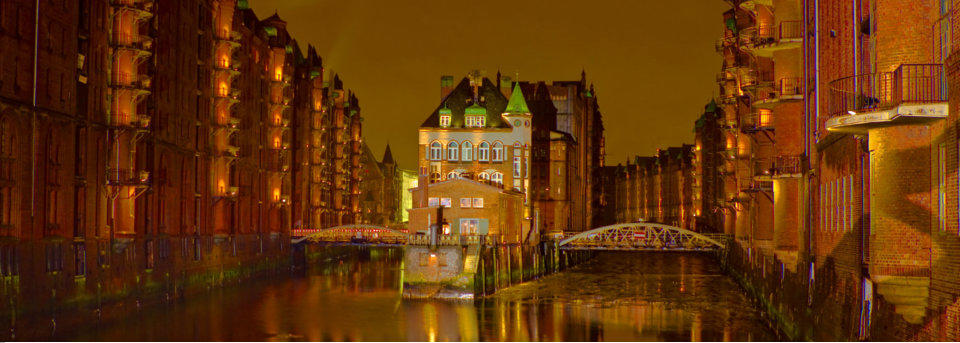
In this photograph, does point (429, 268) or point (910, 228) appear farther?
point (429, 268)

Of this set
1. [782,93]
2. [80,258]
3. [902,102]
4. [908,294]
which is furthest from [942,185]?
[80,258]

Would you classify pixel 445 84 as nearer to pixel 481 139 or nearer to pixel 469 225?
pixel 481 139

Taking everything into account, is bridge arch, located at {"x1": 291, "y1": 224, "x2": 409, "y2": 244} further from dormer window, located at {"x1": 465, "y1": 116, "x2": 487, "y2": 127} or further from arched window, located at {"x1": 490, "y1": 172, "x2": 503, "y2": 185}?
dormer window, located at {"x1": 465, "y1": 116, "x2": 487, "y2": 127}

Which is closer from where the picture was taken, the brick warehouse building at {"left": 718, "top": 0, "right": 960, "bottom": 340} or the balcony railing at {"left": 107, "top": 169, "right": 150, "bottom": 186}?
the brick warehouse building at {"left": 718, "top": 0, "right": 960, "bottom": 340}

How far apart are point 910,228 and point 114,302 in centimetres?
3766

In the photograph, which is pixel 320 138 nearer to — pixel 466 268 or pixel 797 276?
pixel 466 268

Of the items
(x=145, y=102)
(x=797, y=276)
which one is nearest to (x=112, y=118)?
(x=145, y=102)

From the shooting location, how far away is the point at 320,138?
10812 centimetres

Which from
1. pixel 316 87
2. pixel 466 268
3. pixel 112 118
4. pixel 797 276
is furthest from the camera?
pixel 316 87

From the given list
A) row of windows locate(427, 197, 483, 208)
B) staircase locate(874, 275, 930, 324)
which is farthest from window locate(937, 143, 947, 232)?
row of windows locate(427, 197, 483, 208)

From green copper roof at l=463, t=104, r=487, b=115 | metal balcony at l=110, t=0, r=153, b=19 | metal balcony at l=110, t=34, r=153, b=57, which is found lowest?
metal balcony at l=110, t=34, r=153, b=57

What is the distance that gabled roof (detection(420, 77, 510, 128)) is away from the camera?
95.7 meters

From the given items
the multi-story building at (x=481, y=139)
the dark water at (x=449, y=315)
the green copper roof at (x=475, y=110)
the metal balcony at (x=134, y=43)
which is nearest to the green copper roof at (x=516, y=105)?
the multi-story building at (x=481, y=139)

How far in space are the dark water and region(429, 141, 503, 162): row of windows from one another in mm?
18436
